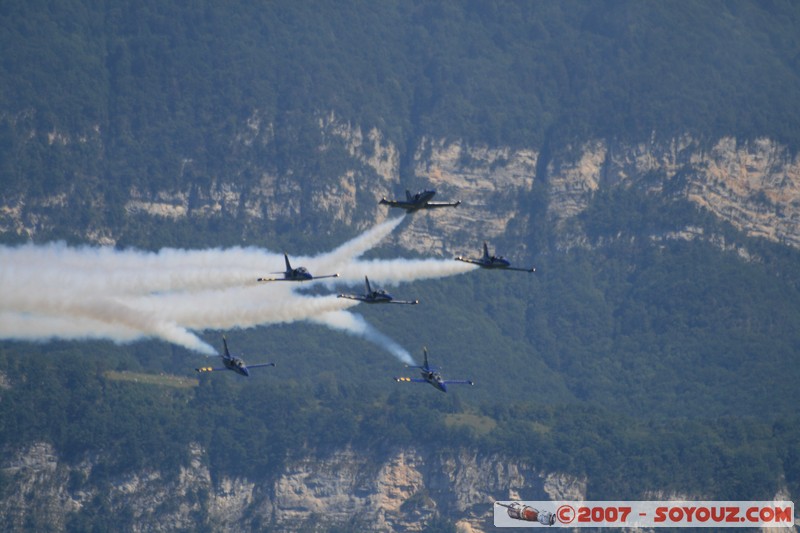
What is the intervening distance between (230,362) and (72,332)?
81.6 ft

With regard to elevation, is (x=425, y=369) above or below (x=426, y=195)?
below

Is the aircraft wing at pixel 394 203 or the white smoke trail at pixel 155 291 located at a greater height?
the aircraft wing at pixel 394 203

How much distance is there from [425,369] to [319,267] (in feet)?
65.1

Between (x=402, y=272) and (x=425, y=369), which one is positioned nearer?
(x=425, y=369)

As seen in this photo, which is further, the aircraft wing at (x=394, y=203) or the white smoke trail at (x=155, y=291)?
the white smoke trail at (x=155, y=291)

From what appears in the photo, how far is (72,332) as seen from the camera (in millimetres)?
196125

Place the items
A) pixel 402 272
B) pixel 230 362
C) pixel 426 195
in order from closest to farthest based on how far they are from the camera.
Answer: pixel 426 195, pixel 230 362, pixel 402 272

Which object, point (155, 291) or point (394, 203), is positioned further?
point (155, 291)

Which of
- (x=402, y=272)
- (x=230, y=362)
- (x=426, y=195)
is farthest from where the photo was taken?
(x=402, y=272)

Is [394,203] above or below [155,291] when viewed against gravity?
above

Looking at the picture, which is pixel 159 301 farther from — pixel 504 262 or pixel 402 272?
pixel 504 262

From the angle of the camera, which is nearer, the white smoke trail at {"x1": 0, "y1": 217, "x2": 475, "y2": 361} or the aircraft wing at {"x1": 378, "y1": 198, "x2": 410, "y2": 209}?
the aircraft wing at {"x1": 378, "y1": 198, "x2": 410, "y2": 209}

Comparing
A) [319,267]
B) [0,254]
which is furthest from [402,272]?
[0,254]

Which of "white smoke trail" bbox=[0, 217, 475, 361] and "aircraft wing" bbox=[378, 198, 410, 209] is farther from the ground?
"aircraft wing" bbox=[378, 198, 410, 209]
